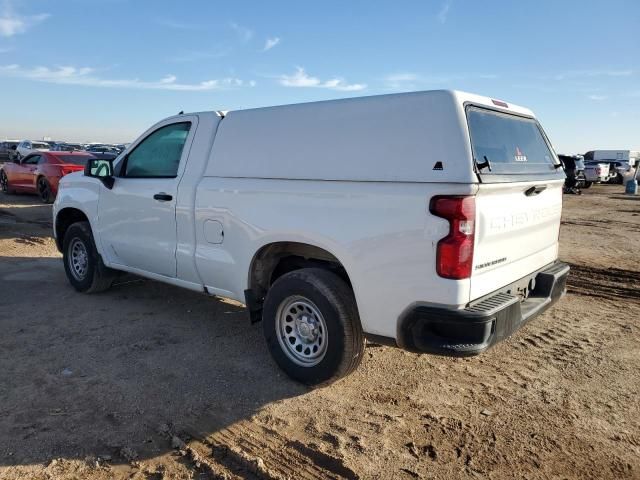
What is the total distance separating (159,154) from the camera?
5.09 metres

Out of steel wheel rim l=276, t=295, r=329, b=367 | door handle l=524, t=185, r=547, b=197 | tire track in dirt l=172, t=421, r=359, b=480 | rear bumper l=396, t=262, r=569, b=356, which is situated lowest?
tire track in dirt l=172, t=421, r=359, b=480

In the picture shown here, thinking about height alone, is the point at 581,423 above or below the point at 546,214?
below

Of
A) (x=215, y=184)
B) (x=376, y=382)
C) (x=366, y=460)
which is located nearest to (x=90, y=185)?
(x=215, y=184)

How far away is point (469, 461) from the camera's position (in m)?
3.01

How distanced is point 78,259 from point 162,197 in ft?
7.39

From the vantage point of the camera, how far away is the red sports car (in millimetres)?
14062

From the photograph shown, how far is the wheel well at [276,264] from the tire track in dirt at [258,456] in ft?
3.97

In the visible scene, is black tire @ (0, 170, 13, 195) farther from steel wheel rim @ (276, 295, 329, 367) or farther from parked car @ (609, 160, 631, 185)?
parked car @ (609, 160, 631, 185)

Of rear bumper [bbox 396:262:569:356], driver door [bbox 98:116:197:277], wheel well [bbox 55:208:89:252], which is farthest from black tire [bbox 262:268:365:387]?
wheel well [bbox 55:208:89:252]

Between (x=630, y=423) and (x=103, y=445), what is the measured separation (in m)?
3.43

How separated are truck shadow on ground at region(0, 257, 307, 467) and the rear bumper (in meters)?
1.15

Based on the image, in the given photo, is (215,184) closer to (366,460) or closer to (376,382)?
(376,382)

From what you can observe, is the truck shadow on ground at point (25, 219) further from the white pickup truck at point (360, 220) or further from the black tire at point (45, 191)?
the white pickup truck at point (360, 220)

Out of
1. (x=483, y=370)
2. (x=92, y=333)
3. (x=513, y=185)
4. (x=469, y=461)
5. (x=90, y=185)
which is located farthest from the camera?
(x=90, y=185)
